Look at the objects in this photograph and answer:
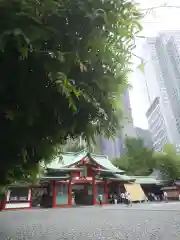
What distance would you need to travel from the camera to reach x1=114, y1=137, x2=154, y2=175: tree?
32.2m

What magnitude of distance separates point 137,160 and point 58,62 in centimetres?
3280

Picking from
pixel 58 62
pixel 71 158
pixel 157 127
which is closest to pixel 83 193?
pixel 71 158

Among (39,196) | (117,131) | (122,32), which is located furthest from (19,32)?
(39,196)

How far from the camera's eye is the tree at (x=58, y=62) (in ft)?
7.93

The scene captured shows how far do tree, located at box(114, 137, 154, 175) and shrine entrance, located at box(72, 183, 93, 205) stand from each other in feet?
40.8

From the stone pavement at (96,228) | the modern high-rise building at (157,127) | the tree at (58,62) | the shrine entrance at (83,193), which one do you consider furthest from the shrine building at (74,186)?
the modern high-rise building at (157,127)

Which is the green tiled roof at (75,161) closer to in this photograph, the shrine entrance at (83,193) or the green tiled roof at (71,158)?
the green tiled roof at (71,158)

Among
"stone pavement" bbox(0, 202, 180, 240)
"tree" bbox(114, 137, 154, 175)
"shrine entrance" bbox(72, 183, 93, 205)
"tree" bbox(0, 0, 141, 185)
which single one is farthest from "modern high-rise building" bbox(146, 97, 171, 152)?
"tree" bbox(0, 0, 141, 185)

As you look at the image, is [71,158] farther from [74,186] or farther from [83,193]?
[83,193]

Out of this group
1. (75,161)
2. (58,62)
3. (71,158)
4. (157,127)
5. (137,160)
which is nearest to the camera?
(58,62)

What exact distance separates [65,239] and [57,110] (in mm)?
2809

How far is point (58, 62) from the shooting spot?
253 cm

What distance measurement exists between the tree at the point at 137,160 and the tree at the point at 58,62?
30.4 m

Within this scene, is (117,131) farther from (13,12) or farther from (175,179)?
(175,179)
